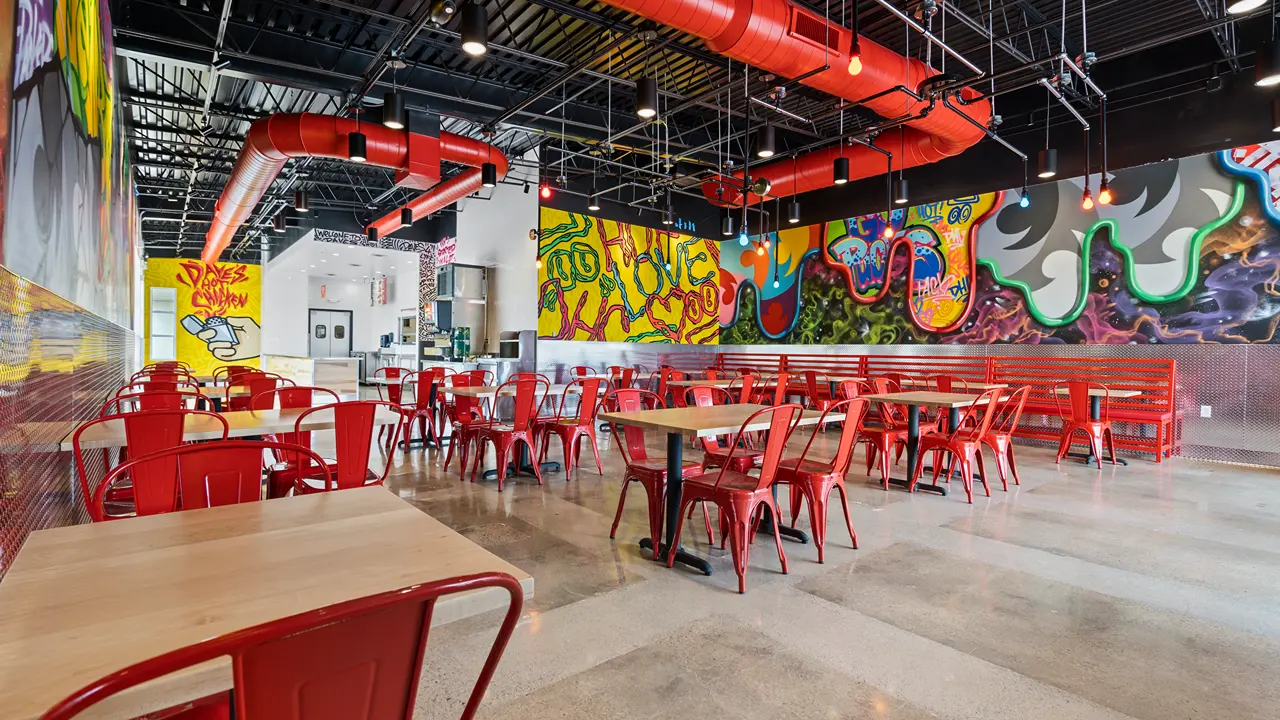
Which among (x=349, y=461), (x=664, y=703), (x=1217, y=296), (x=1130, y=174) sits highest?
(x=1130, y=174)

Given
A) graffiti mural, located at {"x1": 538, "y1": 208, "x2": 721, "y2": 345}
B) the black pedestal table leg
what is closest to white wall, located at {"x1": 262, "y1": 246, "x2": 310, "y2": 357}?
graffiti mural, located at {"x1": 538, "y1": 208, "x2": 721, "y2": 345}

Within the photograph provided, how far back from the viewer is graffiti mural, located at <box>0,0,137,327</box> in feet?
7.59

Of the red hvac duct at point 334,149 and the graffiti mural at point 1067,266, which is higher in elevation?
the red hvac duct at point 334,149

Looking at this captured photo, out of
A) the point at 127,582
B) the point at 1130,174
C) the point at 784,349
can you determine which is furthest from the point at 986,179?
the point at 127,582

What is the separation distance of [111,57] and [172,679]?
7.80 metres

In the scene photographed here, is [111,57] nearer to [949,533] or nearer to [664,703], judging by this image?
[664,703]

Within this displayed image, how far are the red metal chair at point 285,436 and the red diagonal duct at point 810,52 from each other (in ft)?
11.8

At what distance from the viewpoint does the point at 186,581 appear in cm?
124

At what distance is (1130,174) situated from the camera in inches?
324

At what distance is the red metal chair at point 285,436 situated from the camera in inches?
139

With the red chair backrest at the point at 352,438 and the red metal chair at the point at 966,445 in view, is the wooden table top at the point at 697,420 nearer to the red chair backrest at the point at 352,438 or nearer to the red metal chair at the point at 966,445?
the red chair backrest at the point at 352,438

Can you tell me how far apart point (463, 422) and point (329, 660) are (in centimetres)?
577

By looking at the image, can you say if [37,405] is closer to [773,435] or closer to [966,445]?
[773,435]

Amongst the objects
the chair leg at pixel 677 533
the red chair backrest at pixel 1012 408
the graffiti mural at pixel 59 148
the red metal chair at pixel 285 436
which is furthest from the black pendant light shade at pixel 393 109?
the red chair backrest at pixel 1012 408
